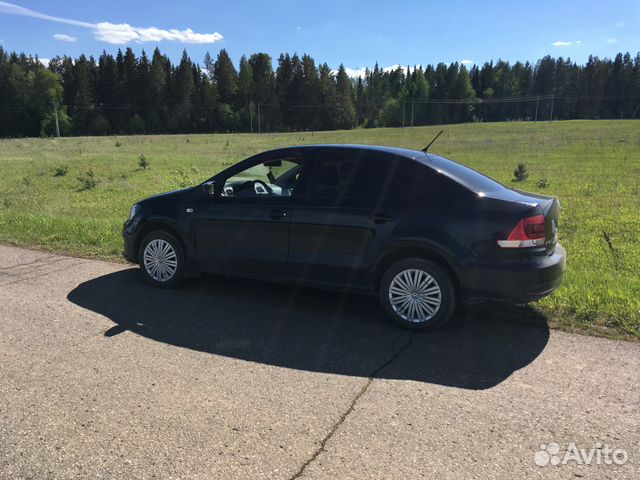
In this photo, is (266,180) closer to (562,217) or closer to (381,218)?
(381,218)

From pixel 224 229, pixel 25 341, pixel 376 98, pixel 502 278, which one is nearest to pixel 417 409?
pixel 502 278

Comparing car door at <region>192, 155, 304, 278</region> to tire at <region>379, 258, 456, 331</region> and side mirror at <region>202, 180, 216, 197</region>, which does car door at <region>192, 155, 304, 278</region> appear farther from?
tire at <region>379, 258, 456, 331</region>

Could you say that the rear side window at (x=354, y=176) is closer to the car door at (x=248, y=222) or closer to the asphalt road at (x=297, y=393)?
the car door at (x=248, y=222)

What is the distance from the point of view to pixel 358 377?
3.92 m

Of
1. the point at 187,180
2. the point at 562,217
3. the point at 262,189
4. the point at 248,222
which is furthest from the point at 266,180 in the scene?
the point at 187,180

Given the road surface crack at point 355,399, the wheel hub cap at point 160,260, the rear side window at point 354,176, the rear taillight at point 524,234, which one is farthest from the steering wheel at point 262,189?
the rear taillight at point 524,234

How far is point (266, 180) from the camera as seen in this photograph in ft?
20.1

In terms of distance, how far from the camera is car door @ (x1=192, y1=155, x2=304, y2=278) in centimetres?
540

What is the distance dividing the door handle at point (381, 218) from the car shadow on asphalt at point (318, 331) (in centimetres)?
102

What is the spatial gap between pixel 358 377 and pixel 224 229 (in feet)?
8.32

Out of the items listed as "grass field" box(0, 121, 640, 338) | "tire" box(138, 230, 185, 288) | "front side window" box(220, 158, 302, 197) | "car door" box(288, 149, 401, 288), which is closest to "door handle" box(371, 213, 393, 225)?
"car door" box(288, 149, 401, 288)

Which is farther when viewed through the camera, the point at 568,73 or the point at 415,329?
the point at 568,73

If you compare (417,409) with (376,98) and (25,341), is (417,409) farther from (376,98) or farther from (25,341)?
(376,98)

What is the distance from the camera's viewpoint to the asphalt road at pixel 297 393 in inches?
115
